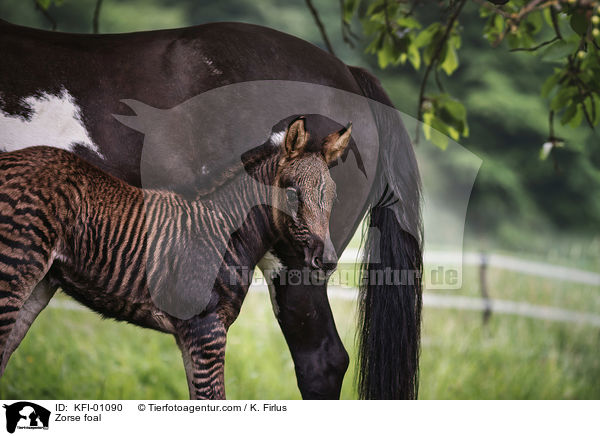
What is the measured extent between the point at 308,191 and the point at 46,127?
2.61 ft

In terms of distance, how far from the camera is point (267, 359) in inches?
155

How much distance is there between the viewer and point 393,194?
198cm

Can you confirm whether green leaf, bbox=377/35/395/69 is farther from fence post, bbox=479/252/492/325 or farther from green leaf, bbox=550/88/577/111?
fence post, bbox=479/252/492/325

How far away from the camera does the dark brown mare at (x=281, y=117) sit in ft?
5.73

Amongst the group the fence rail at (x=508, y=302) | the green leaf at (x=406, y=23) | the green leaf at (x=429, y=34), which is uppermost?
the green leaf at (x=406, y=23)

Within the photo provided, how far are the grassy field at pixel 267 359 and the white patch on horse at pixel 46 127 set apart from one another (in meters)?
2.09

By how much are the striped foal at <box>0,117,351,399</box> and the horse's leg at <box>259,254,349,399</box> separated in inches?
10.0

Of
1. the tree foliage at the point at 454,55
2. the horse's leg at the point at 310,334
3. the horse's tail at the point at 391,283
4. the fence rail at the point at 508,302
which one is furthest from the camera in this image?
the fence rail at the point at 508,302

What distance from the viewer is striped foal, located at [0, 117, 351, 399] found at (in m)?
1.39

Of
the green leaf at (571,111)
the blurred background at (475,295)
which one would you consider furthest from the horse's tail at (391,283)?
the green leaf at (571,111)

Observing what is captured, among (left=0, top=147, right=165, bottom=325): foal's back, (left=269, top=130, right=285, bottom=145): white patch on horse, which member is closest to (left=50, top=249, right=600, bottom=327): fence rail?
(left=269, top=130, right=285, bottom=145): white patch on horse

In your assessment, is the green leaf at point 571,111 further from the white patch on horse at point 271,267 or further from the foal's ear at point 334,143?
the white patch on horse at point 271,267
